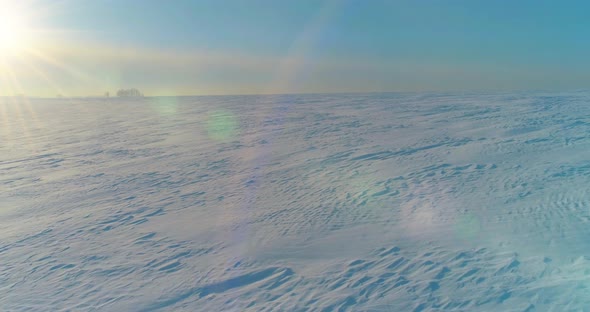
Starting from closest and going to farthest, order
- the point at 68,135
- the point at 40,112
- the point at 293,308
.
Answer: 1. the point at 293,308
2. the point at 68,135
3. the point at 40,112

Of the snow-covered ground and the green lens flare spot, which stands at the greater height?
the green lens flare spot

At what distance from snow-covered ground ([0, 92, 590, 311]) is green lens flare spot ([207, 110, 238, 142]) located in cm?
219

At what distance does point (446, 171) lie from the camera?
26.4 feet

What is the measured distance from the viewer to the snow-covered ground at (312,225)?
13.6 ft

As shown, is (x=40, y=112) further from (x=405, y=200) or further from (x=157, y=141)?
(x=405, y=200)

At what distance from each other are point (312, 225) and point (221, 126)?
1181 cm

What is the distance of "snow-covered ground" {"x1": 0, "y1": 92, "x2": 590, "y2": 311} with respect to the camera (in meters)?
4.16

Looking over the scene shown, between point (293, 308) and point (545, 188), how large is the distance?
516 cm

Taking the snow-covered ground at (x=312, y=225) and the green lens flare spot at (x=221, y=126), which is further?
the green lens flare spot at (x=221, y=126)

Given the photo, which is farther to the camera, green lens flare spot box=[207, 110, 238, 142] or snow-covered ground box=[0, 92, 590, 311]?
green lens flare spot box=[207, 110, 238, 142]

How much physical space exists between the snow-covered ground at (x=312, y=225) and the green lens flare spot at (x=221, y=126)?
2194 mm

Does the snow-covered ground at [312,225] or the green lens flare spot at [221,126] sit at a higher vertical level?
the green lens flare spot at [221,126]

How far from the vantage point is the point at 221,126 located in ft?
55.6

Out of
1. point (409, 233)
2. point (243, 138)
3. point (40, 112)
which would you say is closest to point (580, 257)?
point (409, 233)
